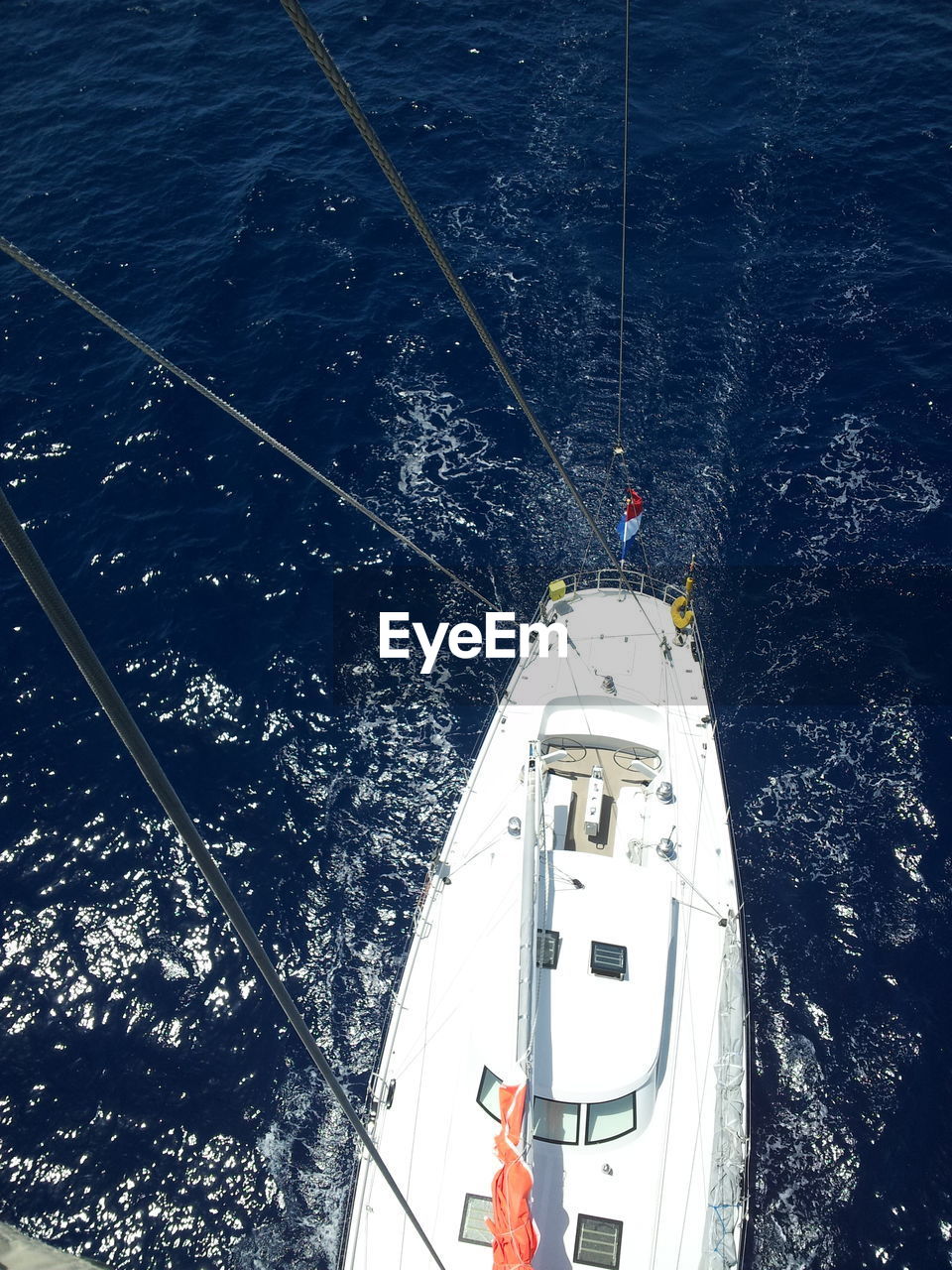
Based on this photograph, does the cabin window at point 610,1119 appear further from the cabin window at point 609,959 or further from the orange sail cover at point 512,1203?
the cabin window at point 609,959

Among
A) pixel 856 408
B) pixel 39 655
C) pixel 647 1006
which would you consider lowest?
pixel 647 1006

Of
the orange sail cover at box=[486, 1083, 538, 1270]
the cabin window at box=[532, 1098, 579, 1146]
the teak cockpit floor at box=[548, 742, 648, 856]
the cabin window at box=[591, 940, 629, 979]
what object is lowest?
the orange sail cover at box=[486, 1083, 538, 1270]

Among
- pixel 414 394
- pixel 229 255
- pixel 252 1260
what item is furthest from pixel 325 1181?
pixel 229 255

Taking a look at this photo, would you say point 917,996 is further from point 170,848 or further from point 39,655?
point 39,655

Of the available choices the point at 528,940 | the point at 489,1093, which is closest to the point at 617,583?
the point at 528,940

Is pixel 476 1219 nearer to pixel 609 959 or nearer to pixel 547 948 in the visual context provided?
pixel 547 948

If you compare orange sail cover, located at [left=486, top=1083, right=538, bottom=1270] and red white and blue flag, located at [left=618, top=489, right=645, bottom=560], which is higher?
red white and blue flag, located at [left=618, top=489, right=645, bottom=560]

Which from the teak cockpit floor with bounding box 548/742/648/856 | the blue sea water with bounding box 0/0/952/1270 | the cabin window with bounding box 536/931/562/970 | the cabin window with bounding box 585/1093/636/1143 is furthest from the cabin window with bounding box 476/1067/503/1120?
the teak cockpit floor with bounding box 548/742/648/856

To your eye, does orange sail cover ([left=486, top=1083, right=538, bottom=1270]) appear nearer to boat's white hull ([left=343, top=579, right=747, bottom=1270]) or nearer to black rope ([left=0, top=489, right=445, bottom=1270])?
boat's white hull ([left=343, top=579, right=747, bottom=1270])
